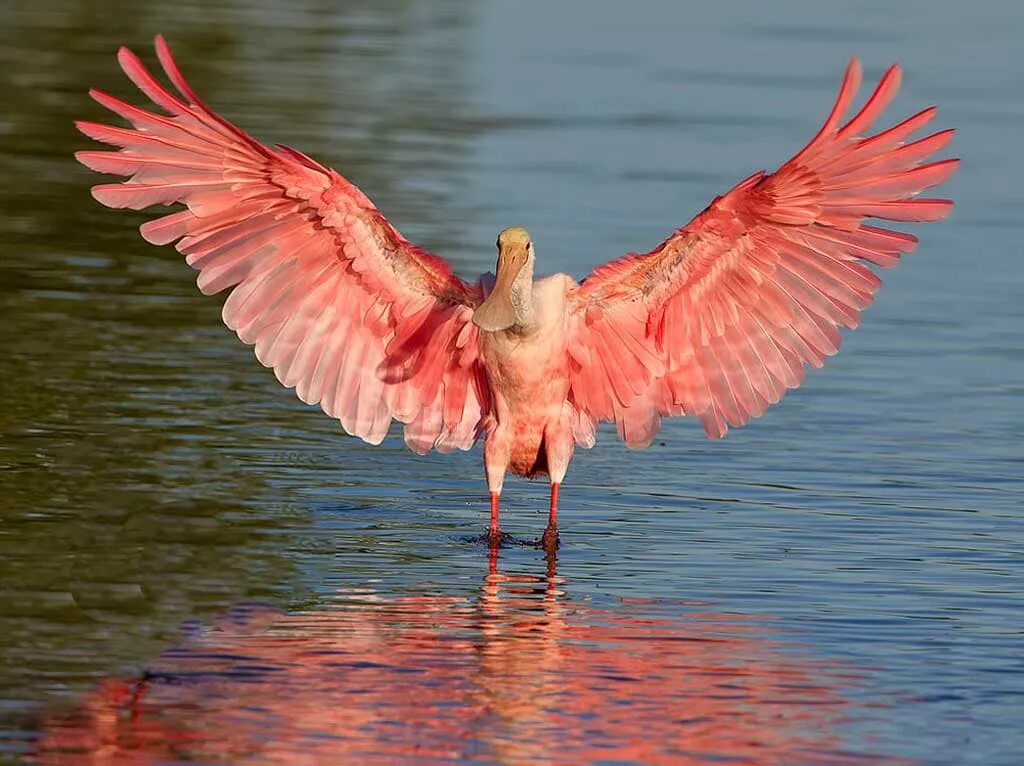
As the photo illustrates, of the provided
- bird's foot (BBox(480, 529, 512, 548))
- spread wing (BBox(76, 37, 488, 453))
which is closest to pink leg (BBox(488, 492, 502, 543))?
bird's foot (BBox(480, 529, 512, 548))

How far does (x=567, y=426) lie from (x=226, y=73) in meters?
11.9

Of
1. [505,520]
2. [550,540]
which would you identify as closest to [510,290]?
[550,540]

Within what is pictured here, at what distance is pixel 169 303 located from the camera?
14.8m

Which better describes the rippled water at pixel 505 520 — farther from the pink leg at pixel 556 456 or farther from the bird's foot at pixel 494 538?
the pink leg at pixel 556 456

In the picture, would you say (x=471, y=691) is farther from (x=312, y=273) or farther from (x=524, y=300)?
(x=312, y=273)

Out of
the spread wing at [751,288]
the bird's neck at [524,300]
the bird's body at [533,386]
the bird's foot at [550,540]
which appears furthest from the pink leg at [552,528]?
the bird's neck at [524,300]

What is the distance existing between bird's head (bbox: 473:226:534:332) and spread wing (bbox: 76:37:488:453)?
48cm

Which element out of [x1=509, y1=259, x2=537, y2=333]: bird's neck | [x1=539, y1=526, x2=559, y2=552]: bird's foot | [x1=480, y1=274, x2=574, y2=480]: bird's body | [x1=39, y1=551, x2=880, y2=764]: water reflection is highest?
[x1=509, y1=259, x2=537, y2=333]: bird's neck

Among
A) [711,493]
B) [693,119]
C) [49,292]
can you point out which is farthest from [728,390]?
[693,119]

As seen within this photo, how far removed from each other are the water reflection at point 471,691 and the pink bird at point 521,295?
4.55 ft

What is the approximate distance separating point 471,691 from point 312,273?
303 centimetres

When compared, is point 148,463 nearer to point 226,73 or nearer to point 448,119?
point 448,119

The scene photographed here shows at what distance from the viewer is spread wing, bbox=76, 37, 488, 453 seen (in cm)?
1048

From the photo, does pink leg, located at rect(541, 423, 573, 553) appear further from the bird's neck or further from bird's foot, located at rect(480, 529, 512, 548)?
the bird's neck
